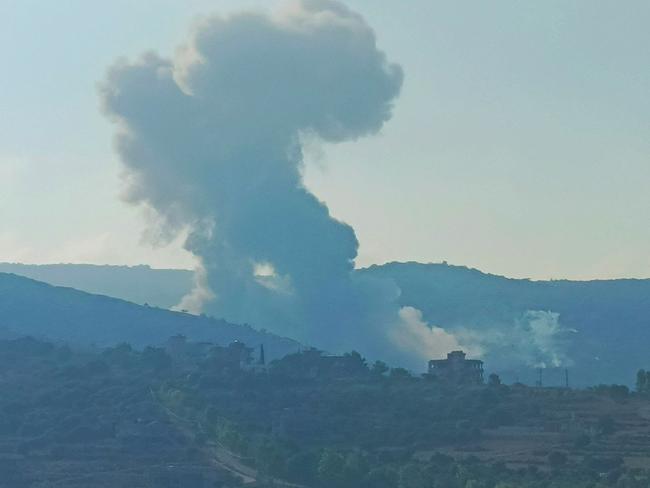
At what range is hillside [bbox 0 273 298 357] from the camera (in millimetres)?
146875

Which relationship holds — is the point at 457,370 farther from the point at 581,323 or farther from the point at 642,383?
the point at 581,323

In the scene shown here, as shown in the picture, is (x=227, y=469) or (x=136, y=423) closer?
(x=227, y=469)

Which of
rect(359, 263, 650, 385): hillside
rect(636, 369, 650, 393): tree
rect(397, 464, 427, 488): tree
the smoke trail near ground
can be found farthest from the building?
the smoke trail near ground

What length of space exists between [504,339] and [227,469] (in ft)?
308

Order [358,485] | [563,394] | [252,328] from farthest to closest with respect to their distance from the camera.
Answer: [252,328] → [563,394] → [358,485]

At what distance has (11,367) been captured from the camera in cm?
11031

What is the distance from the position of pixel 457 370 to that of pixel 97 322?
56.5 meters

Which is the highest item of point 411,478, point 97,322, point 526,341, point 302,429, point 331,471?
point 526,341

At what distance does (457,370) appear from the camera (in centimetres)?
10850

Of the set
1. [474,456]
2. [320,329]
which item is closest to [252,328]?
[320,329]

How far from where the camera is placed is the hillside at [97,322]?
482 feet

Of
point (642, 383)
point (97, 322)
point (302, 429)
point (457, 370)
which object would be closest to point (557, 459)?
point (302, 429)

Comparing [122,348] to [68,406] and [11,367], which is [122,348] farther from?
[68,406]

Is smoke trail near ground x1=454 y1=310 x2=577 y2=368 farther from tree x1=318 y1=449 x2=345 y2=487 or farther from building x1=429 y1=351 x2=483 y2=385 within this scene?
tree x1=318 y1=449 x2=345 y2=487
